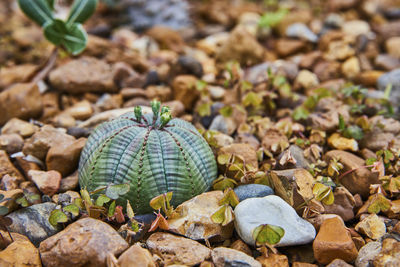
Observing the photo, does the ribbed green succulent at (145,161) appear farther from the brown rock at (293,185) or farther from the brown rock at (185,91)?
the brown rock at (185,91)

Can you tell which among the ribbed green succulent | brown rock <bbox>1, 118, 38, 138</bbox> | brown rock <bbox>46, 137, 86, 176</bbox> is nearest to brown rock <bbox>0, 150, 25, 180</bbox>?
brown rock <bbox>46, 137, 86, 176</bbox>

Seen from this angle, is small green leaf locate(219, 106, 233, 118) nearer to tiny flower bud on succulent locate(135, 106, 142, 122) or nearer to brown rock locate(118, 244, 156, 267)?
tiny flower bud on succulent locate(135, 106, 142, 122)

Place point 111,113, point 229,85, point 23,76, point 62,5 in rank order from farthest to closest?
point 62,5, point 23,76, point 229,85, point 111,113

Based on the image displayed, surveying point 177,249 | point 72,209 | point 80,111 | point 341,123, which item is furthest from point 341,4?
point 72,209

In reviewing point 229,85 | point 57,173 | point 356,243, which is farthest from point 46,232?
point 229,85

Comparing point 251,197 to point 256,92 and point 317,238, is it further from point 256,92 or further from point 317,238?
point 256,92

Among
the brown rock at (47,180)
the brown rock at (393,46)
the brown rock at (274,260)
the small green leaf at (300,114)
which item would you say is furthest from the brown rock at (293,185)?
the brown rock at (393,46)

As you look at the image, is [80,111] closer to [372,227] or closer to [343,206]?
[343,206]
